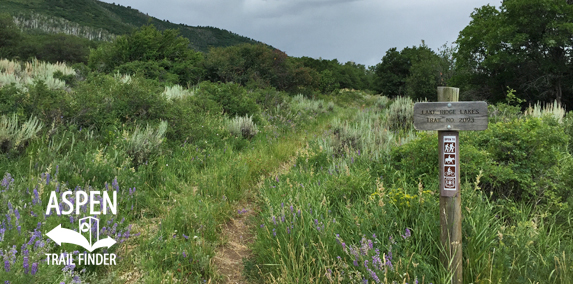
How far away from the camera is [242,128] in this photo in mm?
8633

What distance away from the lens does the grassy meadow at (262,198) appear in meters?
2.60

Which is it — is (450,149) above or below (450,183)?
above

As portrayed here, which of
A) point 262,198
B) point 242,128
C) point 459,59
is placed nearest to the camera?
point 262,198

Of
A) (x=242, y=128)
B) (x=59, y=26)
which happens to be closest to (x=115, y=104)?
(x=242, y=128)

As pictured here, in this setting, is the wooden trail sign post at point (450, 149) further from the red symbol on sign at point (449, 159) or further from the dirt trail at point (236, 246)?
the dirt trail at point (236, 246)

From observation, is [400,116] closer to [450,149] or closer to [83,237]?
[450,149]

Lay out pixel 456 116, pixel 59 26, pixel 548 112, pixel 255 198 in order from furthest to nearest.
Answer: pixel 59 26
pixel 548 112
pixel 255 198
pixel 456 116

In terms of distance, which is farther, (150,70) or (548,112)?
(150,70)

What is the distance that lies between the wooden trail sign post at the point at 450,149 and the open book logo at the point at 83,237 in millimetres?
2939

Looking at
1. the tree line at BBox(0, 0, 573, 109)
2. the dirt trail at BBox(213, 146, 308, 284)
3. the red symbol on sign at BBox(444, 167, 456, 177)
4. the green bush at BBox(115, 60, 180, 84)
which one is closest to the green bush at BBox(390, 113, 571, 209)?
the red symbol on sign at BBox(444, 167, 456, 177)

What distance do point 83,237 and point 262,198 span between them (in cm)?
237

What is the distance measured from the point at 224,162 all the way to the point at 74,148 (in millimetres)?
2381

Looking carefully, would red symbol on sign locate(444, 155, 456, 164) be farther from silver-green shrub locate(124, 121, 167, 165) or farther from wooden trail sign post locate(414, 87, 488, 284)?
silver-green shrub locate(124, 121, 167, 165)

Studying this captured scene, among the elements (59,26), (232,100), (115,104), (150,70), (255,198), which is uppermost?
(59,26)
